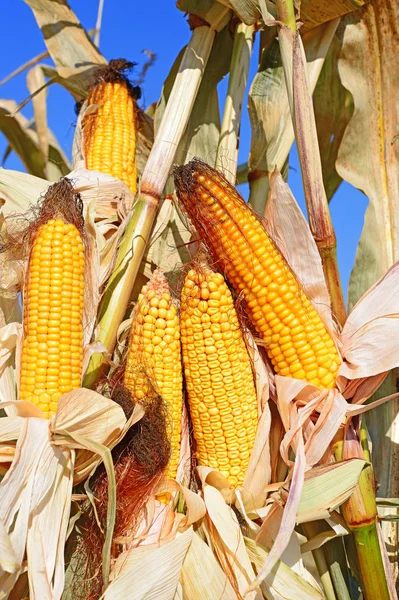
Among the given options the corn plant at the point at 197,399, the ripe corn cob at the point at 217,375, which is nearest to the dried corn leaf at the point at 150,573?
the corn plant at the point at 197,399

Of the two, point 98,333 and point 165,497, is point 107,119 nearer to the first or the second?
point 98,333

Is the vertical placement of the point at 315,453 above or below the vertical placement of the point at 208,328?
below

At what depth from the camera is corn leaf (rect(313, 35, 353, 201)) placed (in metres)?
2.59

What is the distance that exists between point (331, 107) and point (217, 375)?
157cm

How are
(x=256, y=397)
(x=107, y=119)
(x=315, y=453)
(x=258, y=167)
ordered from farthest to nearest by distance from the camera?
(x=107, y=119), (x=258, y=167), (x=256, y=397), (x=315, y=453)

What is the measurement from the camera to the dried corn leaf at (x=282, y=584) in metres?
1.44

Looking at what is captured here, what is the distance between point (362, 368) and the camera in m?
1.58

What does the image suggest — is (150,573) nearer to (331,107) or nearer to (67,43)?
(331,107)

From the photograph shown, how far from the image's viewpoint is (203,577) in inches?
56.1

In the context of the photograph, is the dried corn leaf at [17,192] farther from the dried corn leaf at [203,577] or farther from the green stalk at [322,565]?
the green stalk at [322,565]

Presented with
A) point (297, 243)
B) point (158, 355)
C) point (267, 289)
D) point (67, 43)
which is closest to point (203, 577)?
point (158, 355)

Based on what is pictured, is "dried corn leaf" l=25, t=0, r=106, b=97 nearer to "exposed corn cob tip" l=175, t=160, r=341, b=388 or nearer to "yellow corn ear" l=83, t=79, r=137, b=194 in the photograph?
"yellow corn ear" l=83, t=79, r=137, b=194

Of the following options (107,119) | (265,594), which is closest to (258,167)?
(107,119)

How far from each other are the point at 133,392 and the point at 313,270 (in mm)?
600
